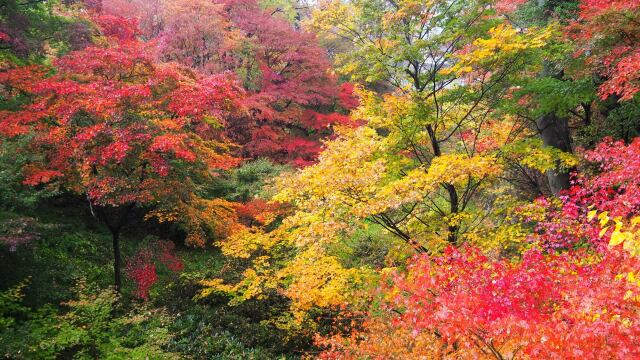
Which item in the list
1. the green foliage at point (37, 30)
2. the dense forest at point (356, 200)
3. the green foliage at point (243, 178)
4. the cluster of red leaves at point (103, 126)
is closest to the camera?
the dense forest at point (356, 200)

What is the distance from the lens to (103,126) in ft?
30.8

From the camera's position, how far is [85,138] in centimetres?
926

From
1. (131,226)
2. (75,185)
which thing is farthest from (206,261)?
(75,185)

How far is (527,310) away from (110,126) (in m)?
9.40

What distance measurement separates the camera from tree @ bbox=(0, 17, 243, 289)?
9.54 metres

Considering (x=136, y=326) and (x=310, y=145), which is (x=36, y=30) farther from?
(x=310, y=145)

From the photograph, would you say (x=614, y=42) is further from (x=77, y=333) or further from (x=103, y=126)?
(x=77, y=333)

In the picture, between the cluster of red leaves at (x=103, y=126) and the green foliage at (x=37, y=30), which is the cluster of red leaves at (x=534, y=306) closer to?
the cluster of red leaves at (x=103, y=126)

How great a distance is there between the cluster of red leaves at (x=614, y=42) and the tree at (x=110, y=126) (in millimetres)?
9370

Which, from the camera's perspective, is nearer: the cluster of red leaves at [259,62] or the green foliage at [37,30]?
the green foliage at [37,30]

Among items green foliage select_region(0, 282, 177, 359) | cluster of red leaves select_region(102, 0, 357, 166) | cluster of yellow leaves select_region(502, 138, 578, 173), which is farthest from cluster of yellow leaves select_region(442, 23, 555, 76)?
cluster of red leaves select_region(102, 0, 357, 166)

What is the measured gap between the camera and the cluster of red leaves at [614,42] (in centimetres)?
816

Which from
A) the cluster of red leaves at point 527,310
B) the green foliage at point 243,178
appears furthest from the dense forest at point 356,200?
the green foliage at point 243,178

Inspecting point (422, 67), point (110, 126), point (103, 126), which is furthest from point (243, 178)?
point (422, 67)
